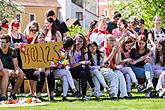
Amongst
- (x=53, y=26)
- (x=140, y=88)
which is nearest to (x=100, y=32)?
(x=53, y=26)

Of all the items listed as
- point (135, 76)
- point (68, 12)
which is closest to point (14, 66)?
point (135, 76)

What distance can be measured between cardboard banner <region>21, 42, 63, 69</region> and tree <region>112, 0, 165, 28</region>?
63.0ft

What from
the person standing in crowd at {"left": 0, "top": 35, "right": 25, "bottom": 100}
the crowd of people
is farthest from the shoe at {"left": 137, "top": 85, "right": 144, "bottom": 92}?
the person standing in crowd at {"left": 0, "top": 35, "right": 25, "bottom": 100}

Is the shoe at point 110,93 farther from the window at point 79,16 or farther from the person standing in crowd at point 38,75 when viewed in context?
the window at point 79,16

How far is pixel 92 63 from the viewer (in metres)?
14.3

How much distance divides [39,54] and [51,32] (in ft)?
4.10

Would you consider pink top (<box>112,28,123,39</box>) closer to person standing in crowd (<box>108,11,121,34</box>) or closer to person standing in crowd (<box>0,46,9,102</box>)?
person standing in crowd (<box>108,11,121,34</box>)

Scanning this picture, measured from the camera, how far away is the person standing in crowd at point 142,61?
47.5ft

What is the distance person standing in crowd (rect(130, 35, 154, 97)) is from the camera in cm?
1449

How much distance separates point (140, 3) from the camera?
3466 cm

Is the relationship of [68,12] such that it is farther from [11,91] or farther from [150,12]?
[11,91]

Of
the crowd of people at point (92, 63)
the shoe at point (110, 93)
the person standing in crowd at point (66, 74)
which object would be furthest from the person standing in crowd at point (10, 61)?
the shoe at point (110, 93)

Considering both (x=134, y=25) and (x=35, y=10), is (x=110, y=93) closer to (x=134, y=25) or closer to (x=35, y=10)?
(x=134, y=25)

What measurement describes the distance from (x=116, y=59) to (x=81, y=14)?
5957 centimetres
